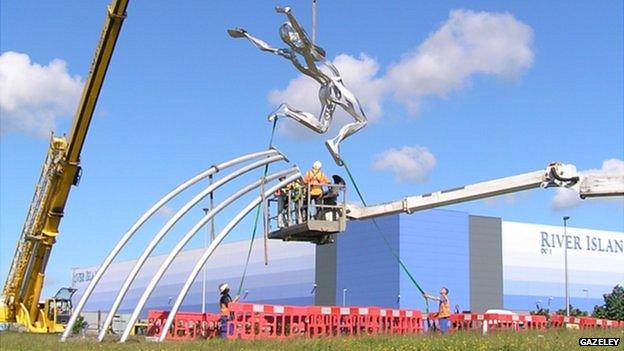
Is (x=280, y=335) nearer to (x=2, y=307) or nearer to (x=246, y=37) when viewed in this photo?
(x=246, y=37)

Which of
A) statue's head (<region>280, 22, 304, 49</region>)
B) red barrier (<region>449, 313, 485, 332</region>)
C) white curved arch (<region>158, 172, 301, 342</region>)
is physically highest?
statue's head (<region>280, 22, 304, 49</region>)

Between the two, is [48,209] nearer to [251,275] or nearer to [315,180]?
[315,180]

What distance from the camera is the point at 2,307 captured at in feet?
116

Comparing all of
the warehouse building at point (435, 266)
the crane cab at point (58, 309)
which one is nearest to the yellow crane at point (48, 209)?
the crane cab at point (58, 309)

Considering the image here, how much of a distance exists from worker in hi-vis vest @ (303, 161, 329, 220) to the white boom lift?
19 centimetres

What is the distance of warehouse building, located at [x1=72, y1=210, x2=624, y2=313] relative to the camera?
230 ft

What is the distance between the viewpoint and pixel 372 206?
906 inches

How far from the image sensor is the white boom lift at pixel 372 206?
1839 centimetres

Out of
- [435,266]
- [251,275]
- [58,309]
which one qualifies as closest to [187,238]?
[58,309]

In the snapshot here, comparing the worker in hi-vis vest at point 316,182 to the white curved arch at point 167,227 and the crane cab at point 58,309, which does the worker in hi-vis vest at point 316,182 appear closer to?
the white curved arch at point 167,227

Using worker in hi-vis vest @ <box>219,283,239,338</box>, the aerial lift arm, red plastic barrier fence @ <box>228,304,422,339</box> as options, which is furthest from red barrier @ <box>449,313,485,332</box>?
worker in hi-vis vest @ <box>219,283,239,338</box>

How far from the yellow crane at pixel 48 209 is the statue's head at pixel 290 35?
31.9 ft

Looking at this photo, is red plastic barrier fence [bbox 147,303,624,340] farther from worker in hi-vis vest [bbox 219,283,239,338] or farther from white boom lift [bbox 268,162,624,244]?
white boom lift [bbox 268,162,624,244]

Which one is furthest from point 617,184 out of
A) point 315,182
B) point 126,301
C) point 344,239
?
point 126,301
